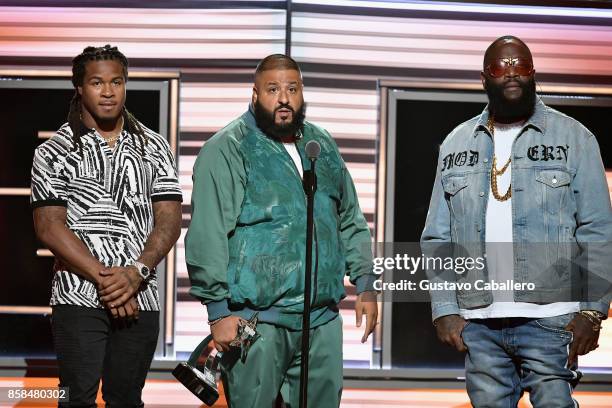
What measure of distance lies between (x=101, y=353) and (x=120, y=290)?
28 cm

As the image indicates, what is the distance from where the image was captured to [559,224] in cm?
354

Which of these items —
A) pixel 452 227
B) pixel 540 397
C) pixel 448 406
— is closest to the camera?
pixel 540 397

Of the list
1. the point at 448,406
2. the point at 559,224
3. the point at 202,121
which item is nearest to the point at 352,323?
the point at 448,406

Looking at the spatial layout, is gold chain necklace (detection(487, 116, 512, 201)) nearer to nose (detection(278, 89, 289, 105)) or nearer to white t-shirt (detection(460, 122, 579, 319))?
white t-shirt (detection(460, 122, 579, 319))

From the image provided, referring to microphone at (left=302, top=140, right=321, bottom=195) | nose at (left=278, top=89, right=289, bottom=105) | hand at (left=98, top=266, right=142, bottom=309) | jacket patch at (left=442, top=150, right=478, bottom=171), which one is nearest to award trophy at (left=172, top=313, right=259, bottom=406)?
hand at (left=98, top=266, right=142, bottom=309)

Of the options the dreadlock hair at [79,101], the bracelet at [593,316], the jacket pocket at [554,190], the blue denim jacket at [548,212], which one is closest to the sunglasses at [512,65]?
the blue denim jacket at [548,212]

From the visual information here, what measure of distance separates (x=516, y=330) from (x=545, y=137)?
77 centimetres

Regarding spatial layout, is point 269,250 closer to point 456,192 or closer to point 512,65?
point 456,192

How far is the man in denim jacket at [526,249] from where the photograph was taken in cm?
349

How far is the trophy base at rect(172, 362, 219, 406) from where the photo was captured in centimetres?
359

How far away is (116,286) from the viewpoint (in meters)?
3.64

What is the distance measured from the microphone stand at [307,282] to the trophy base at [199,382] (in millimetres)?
408

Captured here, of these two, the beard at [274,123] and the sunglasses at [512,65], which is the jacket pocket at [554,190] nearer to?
the sunglasses at [512,65]

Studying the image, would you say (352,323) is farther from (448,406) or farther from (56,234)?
(56,234)
